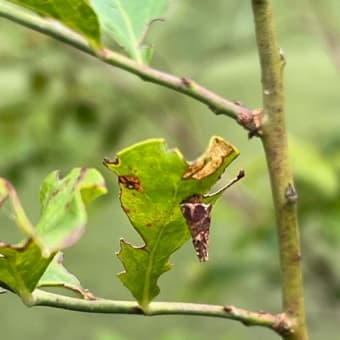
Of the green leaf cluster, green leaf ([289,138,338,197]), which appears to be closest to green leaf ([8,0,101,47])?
the green leaf cluster

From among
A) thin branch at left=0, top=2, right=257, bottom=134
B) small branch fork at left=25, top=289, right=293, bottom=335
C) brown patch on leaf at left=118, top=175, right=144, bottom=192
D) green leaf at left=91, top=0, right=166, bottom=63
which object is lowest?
small branch fork at left=25, top=289, right=293, bottom=335

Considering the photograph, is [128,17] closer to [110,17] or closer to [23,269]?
[110,17]

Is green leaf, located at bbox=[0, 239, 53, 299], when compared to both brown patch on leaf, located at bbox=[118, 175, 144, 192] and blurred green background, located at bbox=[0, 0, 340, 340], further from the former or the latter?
blurred green background, located at bbox=[0, 0, 340, 340]

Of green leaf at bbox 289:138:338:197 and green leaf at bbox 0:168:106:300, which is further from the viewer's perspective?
green leaf at bbox 289:138:338:197

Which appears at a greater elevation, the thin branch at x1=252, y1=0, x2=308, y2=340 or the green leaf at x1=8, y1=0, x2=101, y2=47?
the green leaf at x1=8, y1=0, x2=101, y2=47

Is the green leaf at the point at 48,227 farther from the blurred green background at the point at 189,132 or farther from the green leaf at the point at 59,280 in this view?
the blurred green background at the point at 189,132

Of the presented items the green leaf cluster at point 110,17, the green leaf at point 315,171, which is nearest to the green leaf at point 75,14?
the green leaf cluster at point 110,17
